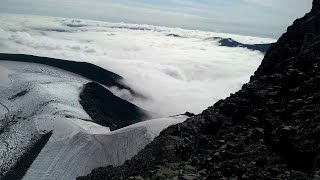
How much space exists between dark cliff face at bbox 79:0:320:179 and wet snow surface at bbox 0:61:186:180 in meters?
33.5

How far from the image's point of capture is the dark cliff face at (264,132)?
105ft

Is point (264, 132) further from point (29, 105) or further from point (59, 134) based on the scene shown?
point (29, 105)

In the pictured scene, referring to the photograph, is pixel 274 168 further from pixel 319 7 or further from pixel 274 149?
pixel 319 7

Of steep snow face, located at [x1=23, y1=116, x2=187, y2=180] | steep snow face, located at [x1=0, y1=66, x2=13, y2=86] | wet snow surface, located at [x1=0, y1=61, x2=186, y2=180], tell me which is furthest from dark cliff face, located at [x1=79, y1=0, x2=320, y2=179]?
steep snow face, located at [x1=0, y1=66, x2=13, y2=86]

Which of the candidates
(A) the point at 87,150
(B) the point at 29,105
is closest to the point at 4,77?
(B) the point at 29,105

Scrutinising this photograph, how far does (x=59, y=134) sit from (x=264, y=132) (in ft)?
247

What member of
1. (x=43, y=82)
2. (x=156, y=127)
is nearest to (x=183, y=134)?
(x=156, y=127)

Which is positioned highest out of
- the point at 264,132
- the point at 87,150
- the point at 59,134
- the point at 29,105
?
the point at 264,132

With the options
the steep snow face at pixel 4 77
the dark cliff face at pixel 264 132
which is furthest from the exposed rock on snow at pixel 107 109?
the dark cliff face at pixel 264 132

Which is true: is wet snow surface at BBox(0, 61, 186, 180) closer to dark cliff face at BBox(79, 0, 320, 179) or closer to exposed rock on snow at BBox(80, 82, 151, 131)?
exposed rock on snow at BBox(80, 82, 151, 131)

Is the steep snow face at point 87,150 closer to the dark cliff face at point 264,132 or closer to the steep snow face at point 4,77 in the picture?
the dark cliff face at point 264,132

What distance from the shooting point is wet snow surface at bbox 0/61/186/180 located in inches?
3445

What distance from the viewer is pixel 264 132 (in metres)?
37.4

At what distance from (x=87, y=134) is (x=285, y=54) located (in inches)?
2295
